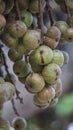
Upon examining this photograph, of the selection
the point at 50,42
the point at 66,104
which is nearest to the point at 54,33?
the point at 50,42

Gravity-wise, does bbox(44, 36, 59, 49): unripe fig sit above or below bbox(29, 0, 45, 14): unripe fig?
below

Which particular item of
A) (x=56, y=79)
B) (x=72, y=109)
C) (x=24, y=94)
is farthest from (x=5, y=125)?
(x=72, y=109)

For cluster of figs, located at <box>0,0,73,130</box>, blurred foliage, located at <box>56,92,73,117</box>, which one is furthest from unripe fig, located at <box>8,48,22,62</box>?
blurred foliage, located at <box>56,92,73,117</box>

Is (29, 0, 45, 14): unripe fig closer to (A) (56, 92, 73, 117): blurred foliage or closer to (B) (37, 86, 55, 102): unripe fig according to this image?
(B) (37, 86, 55, 102): unripe fig

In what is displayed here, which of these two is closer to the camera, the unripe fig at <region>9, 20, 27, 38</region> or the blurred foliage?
the unripe fig at <region>9, 20, 27, 38</region>

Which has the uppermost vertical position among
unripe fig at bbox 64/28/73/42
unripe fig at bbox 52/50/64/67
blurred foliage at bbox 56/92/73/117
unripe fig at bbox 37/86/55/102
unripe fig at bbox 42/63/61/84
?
unripe fig at bbox 64/28/73/42

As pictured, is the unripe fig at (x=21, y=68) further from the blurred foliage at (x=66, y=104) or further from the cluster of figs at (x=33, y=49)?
the blurred foliage at (x=66, y=104)
